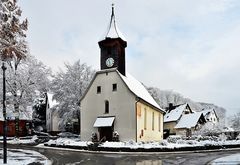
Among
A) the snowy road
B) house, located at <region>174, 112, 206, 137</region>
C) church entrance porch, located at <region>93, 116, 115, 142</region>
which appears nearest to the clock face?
church entrance porch, located at <region>93, 116, 115, 142</region>

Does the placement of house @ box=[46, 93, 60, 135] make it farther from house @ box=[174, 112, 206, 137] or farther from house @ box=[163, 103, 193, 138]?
house @ box=[174, 112, 206, 137]

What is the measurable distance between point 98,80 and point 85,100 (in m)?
3.27

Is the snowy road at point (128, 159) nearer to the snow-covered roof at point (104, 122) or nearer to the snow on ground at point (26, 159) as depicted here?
the snow on ground at point (26, 159)

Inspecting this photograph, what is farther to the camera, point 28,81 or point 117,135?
point 28,81

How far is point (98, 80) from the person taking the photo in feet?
140

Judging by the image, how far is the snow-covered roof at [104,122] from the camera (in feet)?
130

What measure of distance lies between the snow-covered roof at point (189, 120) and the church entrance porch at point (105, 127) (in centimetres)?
3150

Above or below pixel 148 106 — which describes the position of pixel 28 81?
above

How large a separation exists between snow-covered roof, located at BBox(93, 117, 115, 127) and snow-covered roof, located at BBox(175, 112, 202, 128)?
104 ft

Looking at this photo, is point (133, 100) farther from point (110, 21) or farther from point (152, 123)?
point (110, 21)

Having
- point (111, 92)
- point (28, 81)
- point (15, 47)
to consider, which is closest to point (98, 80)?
point (111, 92)

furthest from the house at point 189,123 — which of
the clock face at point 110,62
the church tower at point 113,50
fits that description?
the clock face at point 110,62

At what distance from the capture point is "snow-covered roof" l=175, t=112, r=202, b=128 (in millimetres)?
68200

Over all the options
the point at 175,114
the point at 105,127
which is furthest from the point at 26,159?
the point at 175,114
